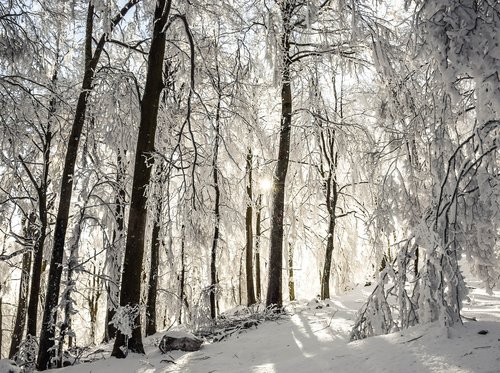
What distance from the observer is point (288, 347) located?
477 cm

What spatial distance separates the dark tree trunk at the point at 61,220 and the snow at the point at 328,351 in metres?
0.97

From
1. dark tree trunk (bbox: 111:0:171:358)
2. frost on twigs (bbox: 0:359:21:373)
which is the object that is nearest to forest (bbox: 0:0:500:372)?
dark tree trunk (bbox: 111:0:171:358)

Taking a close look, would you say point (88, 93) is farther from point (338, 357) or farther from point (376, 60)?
point (338, 357)

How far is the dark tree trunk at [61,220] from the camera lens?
5.52 metres

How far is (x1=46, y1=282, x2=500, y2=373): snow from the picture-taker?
2.50 meters

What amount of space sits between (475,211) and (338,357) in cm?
166

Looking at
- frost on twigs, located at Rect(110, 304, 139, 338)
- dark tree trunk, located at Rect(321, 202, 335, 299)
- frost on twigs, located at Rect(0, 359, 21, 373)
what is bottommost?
frost on twigs, located at Rect(0, 359, 21, 373)

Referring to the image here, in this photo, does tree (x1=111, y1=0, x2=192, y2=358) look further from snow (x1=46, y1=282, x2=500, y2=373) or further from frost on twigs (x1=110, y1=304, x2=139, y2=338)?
snow (x1=46, y1=282, x2=500, y2=373)

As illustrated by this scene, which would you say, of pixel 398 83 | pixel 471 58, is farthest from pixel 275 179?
pixel 471 58

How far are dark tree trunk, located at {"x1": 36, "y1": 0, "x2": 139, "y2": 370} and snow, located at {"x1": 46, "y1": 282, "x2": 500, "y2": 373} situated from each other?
97 centimetres

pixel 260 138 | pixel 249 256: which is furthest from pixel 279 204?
pixel 249 256

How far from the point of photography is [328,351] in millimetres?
3453

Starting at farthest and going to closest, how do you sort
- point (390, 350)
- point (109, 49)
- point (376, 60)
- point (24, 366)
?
point (109, 49)
point (24, 366)
point (376, 60)
point (390, 350)

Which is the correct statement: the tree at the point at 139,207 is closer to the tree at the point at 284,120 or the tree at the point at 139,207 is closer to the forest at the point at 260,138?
the forest at the point at 260,138
